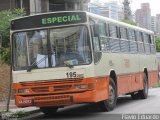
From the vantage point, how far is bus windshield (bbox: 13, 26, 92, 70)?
14.9m

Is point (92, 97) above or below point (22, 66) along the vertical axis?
below

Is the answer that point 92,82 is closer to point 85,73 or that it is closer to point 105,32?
point 85,73

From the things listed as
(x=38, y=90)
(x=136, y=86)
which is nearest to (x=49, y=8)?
(x=136, y=86)

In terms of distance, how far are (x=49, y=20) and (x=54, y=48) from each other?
90cm

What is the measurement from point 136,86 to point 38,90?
262 inches

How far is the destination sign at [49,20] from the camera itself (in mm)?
15125

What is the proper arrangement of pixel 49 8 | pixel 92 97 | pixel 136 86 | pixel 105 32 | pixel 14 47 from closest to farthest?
1. pixel 92 97
2. pixel 14 47
3. pixel 105 32
4. pixel 136 86
5. pixel 49 8

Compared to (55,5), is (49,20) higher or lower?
lower

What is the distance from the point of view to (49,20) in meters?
15.3

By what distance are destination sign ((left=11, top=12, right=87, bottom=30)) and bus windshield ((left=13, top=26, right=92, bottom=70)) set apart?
0.60 feet

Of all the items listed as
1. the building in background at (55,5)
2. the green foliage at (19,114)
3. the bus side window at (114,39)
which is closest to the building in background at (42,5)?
the building in background at (55,5)

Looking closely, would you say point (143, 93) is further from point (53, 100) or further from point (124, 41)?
point (53, 100)

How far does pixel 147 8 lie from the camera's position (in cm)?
8950

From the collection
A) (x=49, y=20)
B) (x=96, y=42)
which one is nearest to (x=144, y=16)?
(x=96, y=42)
